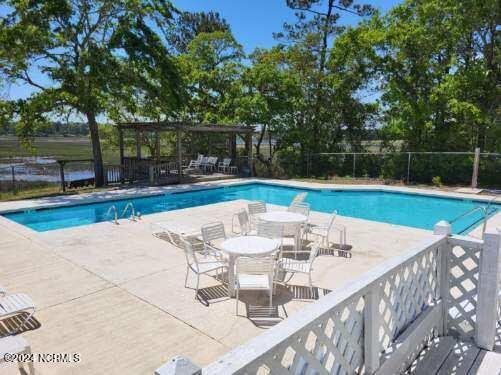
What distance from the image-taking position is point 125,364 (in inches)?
124

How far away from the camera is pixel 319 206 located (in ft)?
39.7

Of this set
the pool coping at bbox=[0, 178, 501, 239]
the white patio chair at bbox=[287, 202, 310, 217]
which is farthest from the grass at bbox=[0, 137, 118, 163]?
the white patio chair at bbox=[287, 202, 310, 217]

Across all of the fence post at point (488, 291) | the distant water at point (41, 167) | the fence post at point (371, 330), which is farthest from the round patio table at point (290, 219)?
the distant water at point (41, 167)

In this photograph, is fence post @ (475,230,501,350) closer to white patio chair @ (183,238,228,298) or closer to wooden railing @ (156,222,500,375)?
wooden railing @ (156,222,500,375)

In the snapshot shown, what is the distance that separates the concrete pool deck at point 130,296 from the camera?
3383 millimetres

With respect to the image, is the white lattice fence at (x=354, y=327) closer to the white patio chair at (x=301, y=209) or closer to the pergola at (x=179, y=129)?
the white patio chair at (x=301, y=209)

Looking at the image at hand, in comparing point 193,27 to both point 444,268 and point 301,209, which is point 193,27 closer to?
point 301,209

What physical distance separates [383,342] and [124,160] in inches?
588

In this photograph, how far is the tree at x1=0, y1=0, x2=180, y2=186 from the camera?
462 inches

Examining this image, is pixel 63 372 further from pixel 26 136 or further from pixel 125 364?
pixel 26 136

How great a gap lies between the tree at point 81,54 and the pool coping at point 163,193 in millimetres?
2918

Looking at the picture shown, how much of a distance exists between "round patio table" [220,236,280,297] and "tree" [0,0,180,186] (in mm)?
10105

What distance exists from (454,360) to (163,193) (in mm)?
→ 10826

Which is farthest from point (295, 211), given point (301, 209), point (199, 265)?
point (199, 265)
